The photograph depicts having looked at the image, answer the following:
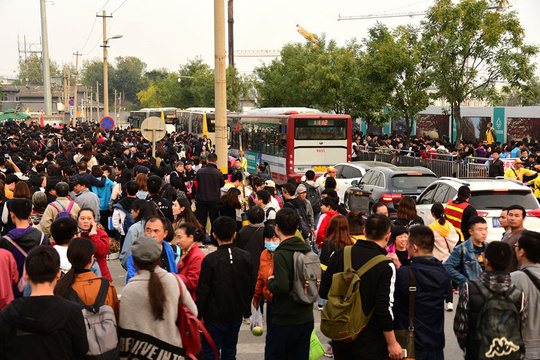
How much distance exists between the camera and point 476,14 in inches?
1097

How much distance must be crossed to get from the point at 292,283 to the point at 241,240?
2167 millimetres

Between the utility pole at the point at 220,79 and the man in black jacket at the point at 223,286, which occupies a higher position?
the utility pole at the point at 220,79

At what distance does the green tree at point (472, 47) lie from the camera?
2753 centimetres

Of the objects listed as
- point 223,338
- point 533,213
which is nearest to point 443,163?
point 533,213

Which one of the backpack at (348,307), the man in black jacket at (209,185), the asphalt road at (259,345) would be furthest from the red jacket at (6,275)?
the man in black jacket at (209,185)

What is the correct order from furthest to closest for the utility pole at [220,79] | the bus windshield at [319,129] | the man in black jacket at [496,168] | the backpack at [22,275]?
1. the bus windshield at [319,129]
2. the man in black jacket at [496,168]
3. the utility pole at [220,79]
4. the backpack at [22,275]

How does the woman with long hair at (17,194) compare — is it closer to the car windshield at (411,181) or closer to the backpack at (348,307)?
the backpack at (348,307)

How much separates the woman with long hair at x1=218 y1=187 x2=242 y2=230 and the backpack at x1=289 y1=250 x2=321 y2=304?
4.85 meters

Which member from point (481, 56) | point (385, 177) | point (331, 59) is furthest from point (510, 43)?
point (331, 59)

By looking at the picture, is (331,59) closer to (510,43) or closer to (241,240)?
(510,43)

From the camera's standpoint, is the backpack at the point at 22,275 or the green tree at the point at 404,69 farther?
the green tree at the point at 404,69

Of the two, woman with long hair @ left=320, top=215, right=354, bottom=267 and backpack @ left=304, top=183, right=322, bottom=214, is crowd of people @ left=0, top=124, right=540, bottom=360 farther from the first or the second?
backpack @ left=304, top=183, right=322, bottom=214

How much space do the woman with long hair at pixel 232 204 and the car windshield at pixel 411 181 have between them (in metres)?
5.96

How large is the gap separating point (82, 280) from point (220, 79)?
9.73 m
